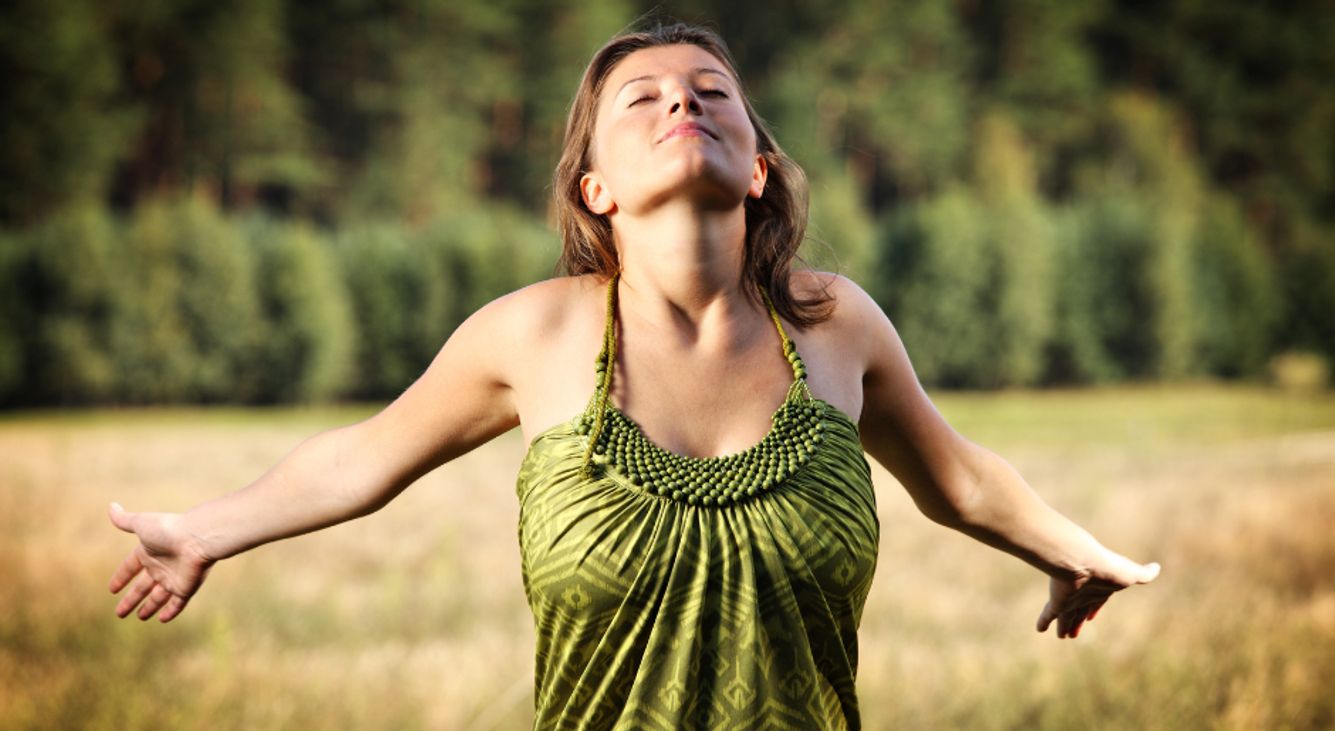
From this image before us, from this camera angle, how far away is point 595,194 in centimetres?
196

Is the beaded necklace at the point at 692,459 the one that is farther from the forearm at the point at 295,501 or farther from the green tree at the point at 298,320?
the green tree at the point at 298,320

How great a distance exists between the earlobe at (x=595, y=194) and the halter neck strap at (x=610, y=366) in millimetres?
108

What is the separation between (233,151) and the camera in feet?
68.7

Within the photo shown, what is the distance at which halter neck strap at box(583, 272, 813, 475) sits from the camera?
1722mm

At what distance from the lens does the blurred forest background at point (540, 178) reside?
1691 centimetres

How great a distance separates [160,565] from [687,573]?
36.9 inches

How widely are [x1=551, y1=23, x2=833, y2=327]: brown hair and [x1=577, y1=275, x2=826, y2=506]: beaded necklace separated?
0.21 meters

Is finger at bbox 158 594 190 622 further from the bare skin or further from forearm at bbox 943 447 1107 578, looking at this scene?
forearm at bbox 943 447 1107 578

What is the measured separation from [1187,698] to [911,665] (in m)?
0.91

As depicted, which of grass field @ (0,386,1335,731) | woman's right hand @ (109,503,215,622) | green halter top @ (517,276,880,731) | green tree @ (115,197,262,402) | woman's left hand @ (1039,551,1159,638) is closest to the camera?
green halter top @ (517,276,880,731)

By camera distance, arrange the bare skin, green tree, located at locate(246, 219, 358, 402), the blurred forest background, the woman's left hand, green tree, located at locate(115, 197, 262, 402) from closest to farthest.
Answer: the bare skin < the woman's left hand < green tree, located at locate(115, 197, 262, 402) < the blurred forest background < green tree, located at locate(246, 219, 358, 402)

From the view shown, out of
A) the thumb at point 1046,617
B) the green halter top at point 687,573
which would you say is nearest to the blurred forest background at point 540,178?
the thumb at point 1046,617

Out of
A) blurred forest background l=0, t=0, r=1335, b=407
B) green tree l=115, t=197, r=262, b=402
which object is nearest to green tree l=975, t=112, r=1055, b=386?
blurred forest background l=0, t=0, r=1335, b=407

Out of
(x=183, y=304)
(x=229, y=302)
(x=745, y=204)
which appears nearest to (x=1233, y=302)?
(x=229, y=302)
